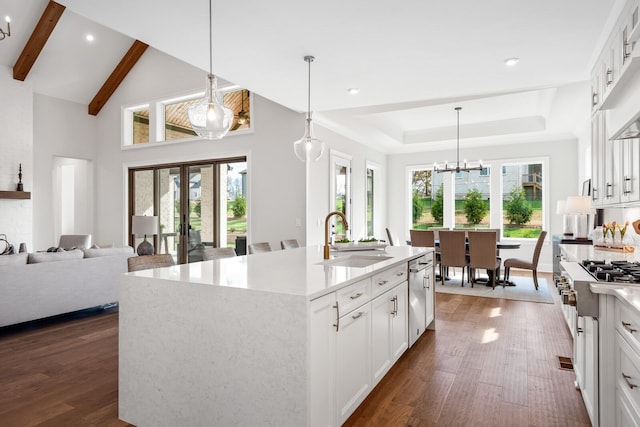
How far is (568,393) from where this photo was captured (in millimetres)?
2543

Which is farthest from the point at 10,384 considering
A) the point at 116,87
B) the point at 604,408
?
the point at 116,87

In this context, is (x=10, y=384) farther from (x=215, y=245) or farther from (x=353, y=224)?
(x=353, y=224)

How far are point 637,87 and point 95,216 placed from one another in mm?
8926

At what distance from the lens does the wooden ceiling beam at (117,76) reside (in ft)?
24.8

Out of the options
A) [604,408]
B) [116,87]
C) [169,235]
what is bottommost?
[604,408]

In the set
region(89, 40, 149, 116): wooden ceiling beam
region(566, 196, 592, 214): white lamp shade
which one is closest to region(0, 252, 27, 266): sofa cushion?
region(89, 40, 149, 116): wooden ceiling beam

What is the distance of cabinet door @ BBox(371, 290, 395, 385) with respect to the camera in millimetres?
2453

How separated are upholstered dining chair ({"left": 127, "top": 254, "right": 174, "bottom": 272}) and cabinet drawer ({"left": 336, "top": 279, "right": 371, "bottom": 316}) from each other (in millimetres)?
1493

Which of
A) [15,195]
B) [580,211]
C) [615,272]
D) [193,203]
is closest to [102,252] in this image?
[193,203]

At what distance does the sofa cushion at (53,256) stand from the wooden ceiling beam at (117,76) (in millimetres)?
4765

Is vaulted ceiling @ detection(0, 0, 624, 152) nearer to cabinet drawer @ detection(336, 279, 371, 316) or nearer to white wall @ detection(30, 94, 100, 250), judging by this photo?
white wall @ detection(30, 94, 100, 250)

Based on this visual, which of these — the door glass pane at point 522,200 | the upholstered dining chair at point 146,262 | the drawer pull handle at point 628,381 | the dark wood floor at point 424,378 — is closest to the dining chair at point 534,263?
the dark wood floor at point 424,378

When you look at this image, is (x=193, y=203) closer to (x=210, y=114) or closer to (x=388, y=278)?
(x=210, y=114)

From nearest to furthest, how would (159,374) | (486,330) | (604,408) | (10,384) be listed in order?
(604,408), (159,374), (10,384), (486,330)
